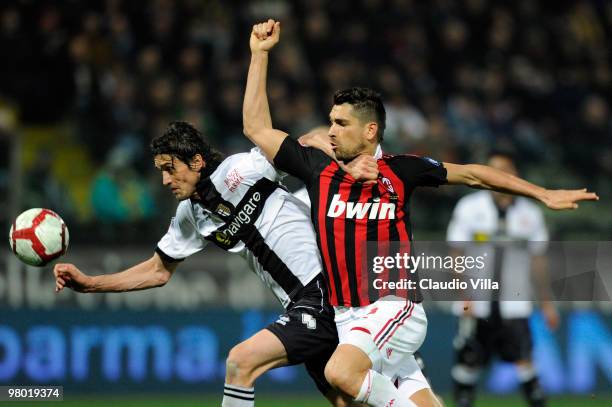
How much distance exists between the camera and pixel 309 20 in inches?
564

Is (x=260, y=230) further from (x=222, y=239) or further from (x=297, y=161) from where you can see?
(x=297, y=161)

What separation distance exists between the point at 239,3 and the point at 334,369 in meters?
9.95

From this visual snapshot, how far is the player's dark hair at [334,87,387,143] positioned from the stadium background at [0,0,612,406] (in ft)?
16.4

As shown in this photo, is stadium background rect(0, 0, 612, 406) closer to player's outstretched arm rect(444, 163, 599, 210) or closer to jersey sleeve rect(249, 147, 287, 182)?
jersey sleeve rect(249, 147, 287, 182)

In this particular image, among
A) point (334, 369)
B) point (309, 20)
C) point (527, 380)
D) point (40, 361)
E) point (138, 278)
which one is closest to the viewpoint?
point (334, 369)

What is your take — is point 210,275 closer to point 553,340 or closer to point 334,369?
point 553,340

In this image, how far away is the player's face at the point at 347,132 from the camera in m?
6.25

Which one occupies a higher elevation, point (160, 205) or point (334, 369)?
point (160, 205)

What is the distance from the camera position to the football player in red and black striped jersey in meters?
6.17

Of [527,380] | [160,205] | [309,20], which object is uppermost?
[309,20]

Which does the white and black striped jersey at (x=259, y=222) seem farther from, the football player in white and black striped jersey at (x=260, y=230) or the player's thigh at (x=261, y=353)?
the player's thigh at (x=261, y=353)

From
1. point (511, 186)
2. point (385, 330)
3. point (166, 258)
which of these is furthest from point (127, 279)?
point (511, 186)

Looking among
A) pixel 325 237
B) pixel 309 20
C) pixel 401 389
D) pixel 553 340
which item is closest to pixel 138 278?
pixel 325 237

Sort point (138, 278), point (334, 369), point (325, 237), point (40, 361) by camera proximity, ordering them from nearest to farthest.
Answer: point (334, 369), point (325, 237), point (138, 278), point (40, 361)
